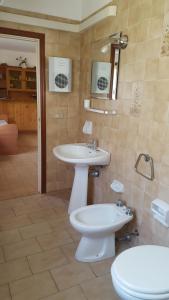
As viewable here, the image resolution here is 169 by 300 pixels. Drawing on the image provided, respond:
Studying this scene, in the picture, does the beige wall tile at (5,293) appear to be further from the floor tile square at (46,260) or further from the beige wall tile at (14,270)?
the floor tile square at (46,260)

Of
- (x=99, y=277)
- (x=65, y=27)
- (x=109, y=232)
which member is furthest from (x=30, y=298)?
(x=65, y=27)

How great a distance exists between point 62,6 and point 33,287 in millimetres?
2879

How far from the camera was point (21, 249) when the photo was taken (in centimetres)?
212

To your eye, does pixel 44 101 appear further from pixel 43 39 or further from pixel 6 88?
pixel 6 88

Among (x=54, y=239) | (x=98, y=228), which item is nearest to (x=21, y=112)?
(x=54, y=239)

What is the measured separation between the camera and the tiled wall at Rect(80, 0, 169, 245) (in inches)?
67.0

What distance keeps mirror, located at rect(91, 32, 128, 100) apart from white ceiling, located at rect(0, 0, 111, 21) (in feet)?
1.31

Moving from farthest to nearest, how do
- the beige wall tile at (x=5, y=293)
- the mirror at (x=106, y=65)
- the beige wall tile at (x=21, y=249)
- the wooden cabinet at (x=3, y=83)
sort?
the wooden cabinet at (x=3, y=83)
the mirror at (x=106, y=65)
the beige wall tile at (x=21, y=249)
the beige wall tile at (x=5, y=293)

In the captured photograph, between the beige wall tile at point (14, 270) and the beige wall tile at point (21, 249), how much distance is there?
0.08m

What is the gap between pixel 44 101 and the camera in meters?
2.95

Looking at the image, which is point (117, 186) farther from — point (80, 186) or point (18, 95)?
point (18, 95)

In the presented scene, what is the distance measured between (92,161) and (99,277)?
1017mm

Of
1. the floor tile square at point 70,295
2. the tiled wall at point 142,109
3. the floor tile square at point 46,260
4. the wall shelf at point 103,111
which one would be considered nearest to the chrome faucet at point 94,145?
the tiled wall at point 142,109

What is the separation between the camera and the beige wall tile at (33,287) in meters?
1.65
